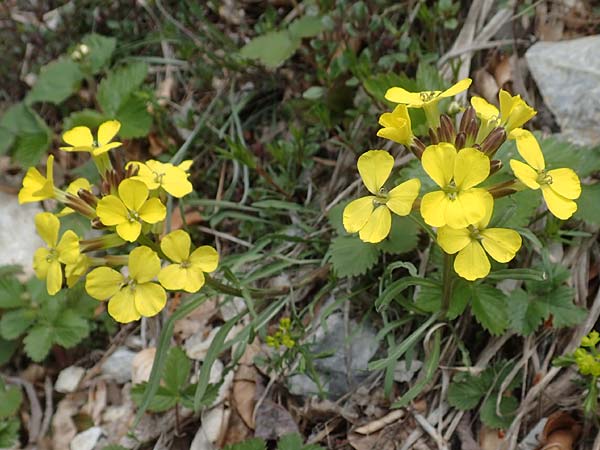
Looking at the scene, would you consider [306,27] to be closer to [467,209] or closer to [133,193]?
[133,193]

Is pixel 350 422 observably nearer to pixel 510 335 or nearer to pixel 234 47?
pixel 510 335

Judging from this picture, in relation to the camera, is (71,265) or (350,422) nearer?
(71,265)

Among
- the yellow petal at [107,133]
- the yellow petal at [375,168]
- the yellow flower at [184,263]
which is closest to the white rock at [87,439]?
the yellow flower at [184,263]

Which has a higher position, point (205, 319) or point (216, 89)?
point (216, 89)

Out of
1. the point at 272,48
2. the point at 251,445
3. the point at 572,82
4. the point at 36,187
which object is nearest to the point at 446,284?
the point at 251,445

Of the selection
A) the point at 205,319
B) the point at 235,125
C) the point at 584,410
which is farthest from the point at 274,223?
the point at 584,410

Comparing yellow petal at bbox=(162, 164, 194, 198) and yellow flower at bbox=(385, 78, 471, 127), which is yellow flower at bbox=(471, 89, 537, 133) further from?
yellow petal at bbox=(162, 164, 194, 198)

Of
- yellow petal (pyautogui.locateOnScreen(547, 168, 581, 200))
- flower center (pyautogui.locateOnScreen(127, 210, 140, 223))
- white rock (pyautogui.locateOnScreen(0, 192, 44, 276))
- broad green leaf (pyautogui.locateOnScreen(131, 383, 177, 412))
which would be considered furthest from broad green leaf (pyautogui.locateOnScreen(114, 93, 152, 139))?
yellow petal (pyautogui.locateOnScreen(547, 168, 581, 200))
